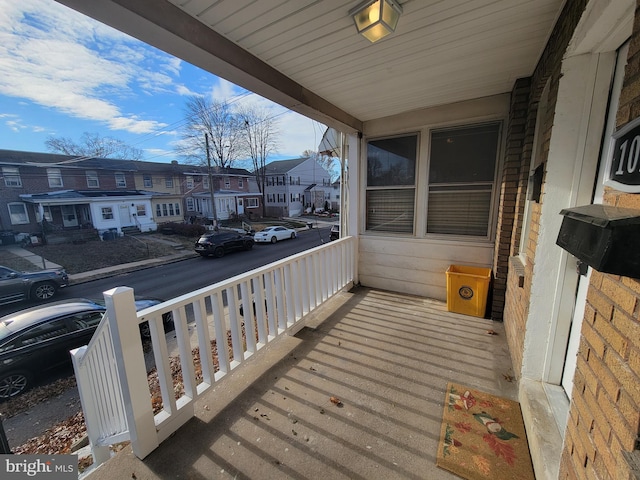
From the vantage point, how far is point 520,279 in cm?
200

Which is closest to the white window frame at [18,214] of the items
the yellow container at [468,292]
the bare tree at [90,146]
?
the bare tree at [90,146]

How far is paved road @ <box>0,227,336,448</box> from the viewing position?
3113mm

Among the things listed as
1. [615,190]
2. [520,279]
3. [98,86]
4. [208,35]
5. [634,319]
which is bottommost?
[520,279]

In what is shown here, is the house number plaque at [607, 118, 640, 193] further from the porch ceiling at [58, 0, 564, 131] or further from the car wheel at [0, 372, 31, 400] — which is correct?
the car wheel at [0, 372, 31, 400]

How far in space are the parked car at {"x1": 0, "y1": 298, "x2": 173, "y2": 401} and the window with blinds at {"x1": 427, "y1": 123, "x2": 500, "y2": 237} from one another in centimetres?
543

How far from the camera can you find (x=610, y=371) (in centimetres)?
75

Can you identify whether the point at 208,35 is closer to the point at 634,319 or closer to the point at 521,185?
the point at 634,319

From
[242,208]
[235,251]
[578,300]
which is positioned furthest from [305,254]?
[242,208]

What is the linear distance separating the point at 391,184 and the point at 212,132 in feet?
66.2

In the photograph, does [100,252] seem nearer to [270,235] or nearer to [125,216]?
[125,216]

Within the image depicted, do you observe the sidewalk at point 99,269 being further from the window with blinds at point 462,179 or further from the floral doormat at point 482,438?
the floral doormat at point 482,438

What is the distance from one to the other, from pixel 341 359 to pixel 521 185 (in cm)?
241

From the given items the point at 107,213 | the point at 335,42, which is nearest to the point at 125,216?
the point at 107,213

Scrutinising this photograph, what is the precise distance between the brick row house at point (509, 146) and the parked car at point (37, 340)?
14.2 ft
